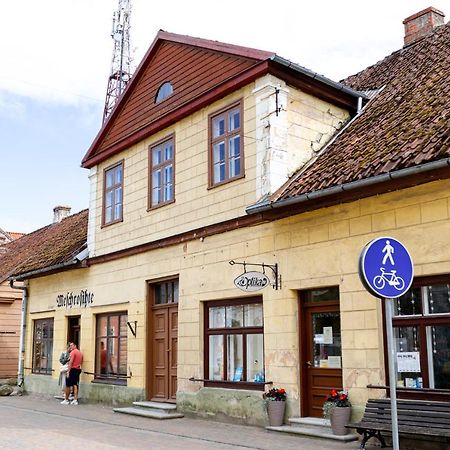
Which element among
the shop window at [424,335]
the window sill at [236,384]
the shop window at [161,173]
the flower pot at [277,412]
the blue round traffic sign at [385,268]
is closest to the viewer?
the blue round traffic sign at [385,268]

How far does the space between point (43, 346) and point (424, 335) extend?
14.0 m

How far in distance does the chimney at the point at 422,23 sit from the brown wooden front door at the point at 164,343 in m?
8.36

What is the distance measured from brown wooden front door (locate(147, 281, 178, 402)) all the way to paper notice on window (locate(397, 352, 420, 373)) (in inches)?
235

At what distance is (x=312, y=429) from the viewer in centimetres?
1037

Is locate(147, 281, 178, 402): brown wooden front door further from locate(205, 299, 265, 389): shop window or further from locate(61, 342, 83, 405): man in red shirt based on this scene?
locate(61, 342, 83, 405): man in red shirt

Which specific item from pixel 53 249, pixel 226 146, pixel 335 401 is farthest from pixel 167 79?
pixel 335 401

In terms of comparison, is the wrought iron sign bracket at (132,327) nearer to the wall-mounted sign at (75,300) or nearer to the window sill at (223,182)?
the wall-mounted sign at (75,300)

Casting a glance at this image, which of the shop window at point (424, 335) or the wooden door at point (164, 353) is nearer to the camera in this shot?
the shop window at point (424, 335)

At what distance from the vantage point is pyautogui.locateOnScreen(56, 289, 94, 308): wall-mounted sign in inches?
697

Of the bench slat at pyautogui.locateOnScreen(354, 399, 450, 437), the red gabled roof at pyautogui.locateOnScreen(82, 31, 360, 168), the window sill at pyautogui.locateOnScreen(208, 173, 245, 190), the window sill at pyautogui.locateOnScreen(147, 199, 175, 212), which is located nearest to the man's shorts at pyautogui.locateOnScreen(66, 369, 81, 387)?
the window sill at pyautogui.locateOnScreen(147, 199, 175, 212)

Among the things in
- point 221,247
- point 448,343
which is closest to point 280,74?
point 221,247

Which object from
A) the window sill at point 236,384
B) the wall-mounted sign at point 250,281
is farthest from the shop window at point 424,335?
the window sill at point 236,384

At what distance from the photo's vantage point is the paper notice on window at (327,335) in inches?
429

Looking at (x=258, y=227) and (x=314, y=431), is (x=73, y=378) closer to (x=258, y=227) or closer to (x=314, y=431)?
(x=258, y=227)
